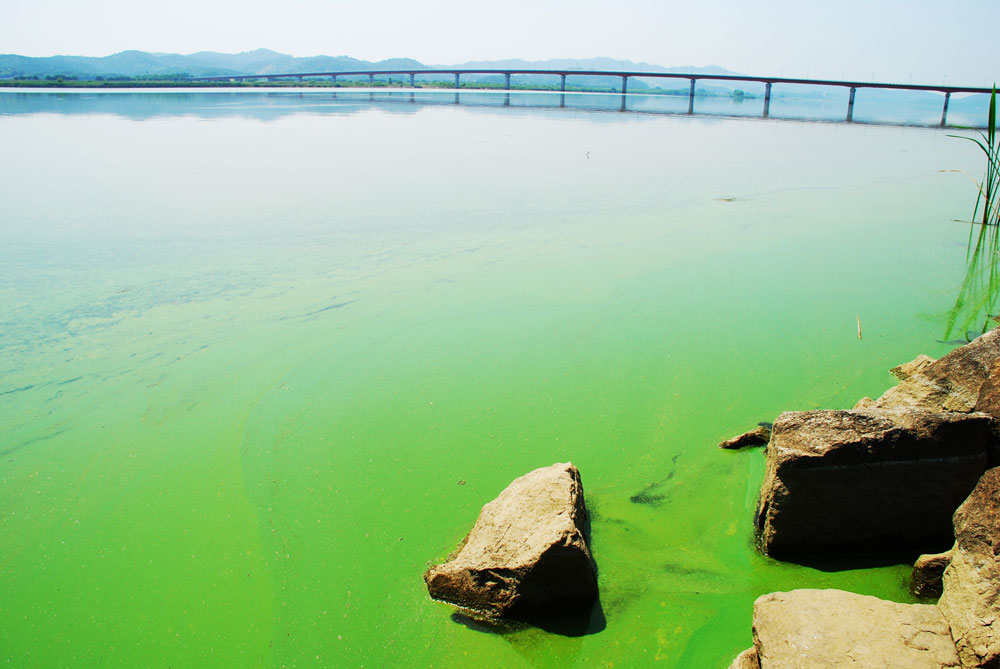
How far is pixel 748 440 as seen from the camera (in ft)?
12.1

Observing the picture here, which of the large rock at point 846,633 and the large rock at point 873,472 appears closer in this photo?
the large rock at point 846,633

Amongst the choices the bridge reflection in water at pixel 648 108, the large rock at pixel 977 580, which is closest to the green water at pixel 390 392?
the large rock at pixel 977 580

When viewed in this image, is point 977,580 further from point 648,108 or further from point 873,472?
point 648,108

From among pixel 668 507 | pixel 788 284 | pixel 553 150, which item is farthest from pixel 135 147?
pixel 668 507

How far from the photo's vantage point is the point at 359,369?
14.8ft

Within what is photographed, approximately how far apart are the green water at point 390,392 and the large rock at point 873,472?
0.21 meters

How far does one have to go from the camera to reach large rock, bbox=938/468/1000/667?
1854mm

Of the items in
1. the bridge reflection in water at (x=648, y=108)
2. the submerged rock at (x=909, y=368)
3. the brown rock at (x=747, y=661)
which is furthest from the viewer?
the bridge reflection in water at (x=648, y=108)

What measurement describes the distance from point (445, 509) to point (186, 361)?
2.32m

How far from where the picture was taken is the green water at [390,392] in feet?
8.41

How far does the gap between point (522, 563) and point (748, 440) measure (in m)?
1.84

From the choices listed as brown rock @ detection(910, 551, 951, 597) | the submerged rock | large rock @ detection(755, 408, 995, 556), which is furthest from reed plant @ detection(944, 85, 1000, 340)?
brown rock @ detection(910, 551, 951, 597)

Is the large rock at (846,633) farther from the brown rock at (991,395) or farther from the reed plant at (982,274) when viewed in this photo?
the reed plant at (982,274)

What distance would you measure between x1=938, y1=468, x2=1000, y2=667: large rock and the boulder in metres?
1.05
